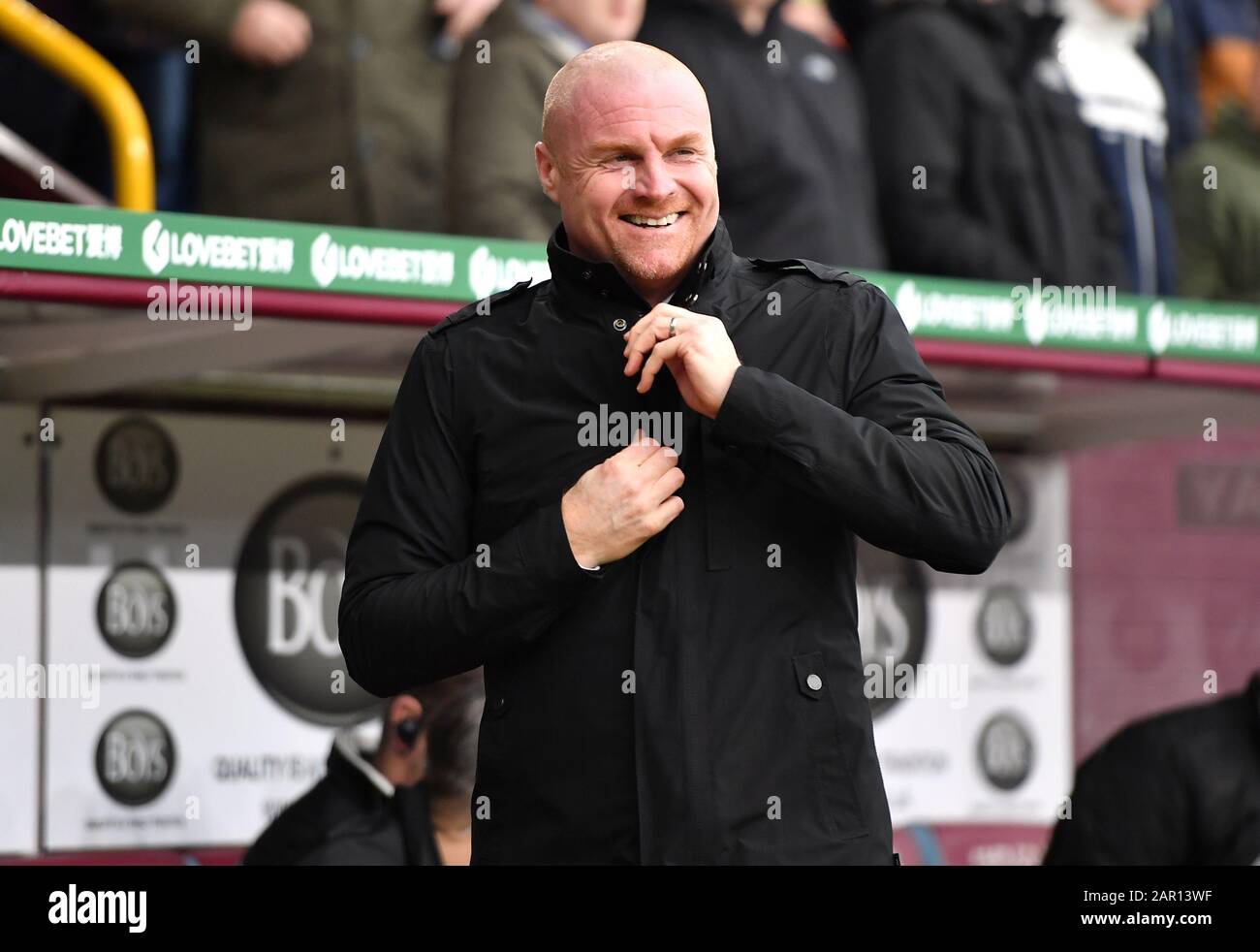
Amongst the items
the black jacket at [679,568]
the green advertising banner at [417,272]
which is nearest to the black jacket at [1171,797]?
the green advertising banner at [417,272]

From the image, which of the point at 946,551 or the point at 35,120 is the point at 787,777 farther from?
the point at 35,120

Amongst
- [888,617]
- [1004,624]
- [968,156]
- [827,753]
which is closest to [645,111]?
[827,753]

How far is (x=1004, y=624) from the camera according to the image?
6.58 meters

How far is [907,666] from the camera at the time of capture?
20.8ft

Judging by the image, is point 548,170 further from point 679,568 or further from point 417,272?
point 417,272

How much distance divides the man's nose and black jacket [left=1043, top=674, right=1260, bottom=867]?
2.74 metres

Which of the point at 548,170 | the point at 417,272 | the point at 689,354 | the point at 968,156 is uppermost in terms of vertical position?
the point at 968,156

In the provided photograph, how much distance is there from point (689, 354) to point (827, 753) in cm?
46

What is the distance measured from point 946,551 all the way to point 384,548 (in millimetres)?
649

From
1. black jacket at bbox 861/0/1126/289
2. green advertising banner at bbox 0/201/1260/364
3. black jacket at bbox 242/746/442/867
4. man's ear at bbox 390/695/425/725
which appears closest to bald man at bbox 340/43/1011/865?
green advertising banner at bbox 0/201/1260/364

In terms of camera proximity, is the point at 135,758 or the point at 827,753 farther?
the point at 135,758

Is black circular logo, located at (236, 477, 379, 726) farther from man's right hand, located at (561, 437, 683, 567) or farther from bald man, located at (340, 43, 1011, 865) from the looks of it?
man's right hand, located at (561, 437, 683, 567)

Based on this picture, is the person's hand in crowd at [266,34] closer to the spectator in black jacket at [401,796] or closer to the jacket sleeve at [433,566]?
the spectator in black jacket at [401,796]

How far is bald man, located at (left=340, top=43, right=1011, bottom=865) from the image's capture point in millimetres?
2283
